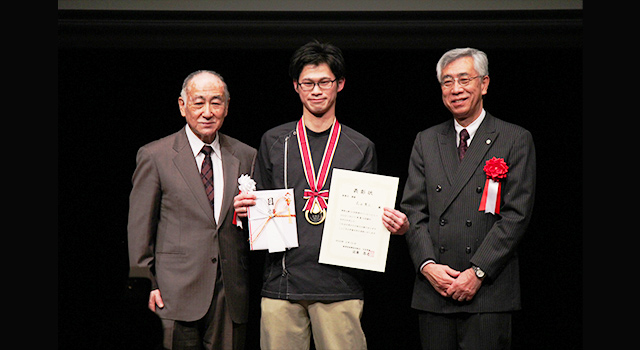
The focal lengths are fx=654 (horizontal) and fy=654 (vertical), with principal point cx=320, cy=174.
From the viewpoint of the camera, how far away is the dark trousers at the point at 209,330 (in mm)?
3143

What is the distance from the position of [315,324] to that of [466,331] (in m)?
0.71

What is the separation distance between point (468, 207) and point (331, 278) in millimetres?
731

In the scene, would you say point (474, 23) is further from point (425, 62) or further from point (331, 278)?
point (331, 278)

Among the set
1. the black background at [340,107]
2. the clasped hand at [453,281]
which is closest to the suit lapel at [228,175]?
the black background at [340,107]

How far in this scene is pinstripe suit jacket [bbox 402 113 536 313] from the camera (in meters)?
3.02

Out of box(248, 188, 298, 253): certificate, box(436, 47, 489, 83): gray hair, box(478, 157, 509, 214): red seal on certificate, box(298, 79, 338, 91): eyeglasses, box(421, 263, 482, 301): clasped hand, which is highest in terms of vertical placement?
box(436, 47, 489, 83): gray hair

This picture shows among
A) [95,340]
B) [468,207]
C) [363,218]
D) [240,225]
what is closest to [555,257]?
[468,207]

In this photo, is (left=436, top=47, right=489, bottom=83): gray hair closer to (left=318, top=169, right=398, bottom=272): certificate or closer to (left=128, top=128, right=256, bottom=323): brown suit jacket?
(left=318, top=169, right=398, bottom=272): certificate

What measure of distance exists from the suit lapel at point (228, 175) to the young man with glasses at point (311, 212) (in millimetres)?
98

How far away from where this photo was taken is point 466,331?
3.06 meters

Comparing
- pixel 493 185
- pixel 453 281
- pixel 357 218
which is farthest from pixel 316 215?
pixel 493 185

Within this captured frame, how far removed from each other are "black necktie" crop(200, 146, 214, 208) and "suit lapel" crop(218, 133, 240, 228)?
0.06m

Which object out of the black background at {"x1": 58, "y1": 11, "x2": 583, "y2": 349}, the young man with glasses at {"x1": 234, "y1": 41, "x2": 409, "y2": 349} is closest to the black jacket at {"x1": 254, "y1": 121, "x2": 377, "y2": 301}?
the young man with glasses at {"x1": 234, "y1": 41, "x2": 409, "y2": 349}

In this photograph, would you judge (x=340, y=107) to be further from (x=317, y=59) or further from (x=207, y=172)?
(x=207, y=172)
